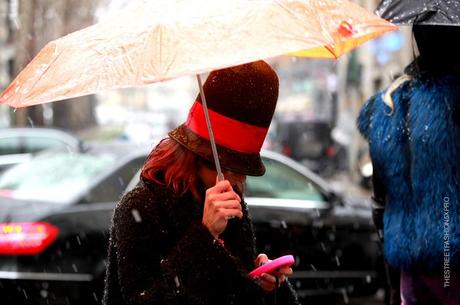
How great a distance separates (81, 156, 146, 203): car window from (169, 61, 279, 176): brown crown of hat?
3714mm

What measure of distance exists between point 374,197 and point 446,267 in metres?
0.56

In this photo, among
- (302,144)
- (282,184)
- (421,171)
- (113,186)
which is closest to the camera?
(421,171)

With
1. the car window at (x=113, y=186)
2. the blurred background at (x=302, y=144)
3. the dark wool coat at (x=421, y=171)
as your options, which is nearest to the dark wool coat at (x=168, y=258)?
the blurred background at (x=302, y=144)

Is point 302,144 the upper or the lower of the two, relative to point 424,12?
lower

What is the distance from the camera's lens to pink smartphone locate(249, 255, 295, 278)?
231 cm

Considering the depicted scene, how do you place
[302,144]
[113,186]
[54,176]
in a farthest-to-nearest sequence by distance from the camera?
[302,144]
[54,176]
[113,186]

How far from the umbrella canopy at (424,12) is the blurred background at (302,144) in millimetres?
584

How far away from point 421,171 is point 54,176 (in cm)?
402

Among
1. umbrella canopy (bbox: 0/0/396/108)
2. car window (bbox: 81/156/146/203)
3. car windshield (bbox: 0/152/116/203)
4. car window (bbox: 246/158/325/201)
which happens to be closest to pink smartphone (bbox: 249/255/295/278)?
umbrella canopy (bbox: 0/0/396/108)

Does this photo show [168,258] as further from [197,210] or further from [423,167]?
[423,167]

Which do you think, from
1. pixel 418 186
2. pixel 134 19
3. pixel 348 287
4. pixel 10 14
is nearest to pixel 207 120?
pixel 134 19

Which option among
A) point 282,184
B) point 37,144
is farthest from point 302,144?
point 282,184

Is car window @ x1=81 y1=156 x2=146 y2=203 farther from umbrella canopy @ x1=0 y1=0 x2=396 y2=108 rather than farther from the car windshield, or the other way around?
umbrella canopy @ x1=0 y1=0 x2=396 y2=108

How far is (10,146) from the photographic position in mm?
13562
